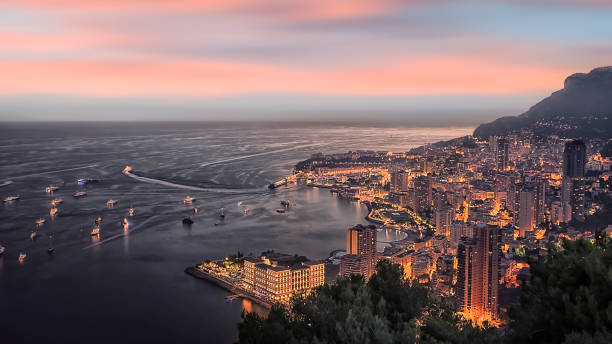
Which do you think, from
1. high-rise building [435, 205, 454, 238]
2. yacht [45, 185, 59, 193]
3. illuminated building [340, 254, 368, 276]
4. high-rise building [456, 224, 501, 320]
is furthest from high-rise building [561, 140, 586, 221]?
yacht [45, 185, 59, 193]

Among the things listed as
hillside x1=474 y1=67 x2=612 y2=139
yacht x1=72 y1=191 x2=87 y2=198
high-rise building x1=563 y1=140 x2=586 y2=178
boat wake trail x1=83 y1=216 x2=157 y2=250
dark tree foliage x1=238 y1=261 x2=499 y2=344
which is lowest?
boat wake trail x1=83 y1=216 x2=157 y2=250

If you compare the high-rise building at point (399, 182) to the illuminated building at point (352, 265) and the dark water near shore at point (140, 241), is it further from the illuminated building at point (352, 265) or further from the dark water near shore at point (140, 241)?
the illuminated building at point (352, 265)

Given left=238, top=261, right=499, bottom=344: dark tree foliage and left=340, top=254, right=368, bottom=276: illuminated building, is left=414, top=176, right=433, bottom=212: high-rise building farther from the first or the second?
left=238, top=261, right=499, bottom=344: dark tree foliage

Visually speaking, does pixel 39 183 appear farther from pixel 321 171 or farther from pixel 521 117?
pixel 521 117

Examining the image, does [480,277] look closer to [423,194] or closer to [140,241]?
[140,241]

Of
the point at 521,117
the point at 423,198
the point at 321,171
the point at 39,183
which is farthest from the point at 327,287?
the point at 521,117

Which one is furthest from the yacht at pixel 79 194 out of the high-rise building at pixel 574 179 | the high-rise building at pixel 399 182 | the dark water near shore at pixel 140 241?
the high-rise building at pixel 574 179
